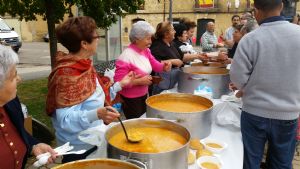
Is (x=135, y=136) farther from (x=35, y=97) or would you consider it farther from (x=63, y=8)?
(x=35, y=97)

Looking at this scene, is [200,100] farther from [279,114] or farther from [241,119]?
[279,114]

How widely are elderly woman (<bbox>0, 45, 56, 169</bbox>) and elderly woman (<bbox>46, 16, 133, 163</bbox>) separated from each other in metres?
0.17

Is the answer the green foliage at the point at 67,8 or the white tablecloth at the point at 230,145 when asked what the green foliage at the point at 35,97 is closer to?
the green foliage at the point at 67,8

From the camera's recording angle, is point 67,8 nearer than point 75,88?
No

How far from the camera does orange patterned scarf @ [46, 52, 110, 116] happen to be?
151 cm

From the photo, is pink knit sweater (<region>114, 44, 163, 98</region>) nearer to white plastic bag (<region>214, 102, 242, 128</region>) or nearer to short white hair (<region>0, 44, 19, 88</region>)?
white plastic bag (<region>214, 102, 242, 128</region>)

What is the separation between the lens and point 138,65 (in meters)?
2.56

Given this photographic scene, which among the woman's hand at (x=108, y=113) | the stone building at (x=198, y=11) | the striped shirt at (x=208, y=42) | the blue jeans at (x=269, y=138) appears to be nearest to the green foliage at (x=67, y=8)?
the striped shirt at (x=208, y=42)

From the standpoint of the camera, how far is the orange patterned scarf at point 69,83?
151 cm

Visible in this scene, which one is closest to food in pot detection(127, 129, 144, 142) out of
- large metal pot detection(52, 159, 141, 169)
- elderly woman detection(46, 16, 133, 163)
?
elderly woman detection(46, 16, 133, 163)

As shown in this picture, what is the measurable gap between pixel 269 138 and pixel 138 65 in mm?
1189

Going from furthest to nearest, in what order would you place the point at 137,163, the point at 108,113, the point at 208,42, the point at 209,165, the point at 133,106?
the point at 208,42
the point at 133,106
the point at 209,165
the point at 108,113
the point at 137,163

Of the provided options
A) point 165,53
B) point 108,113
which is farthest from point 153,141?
point 165,53

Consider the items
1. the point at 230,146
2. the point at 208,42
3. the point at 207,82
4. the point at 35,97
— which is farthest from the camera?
the point at 208,42
